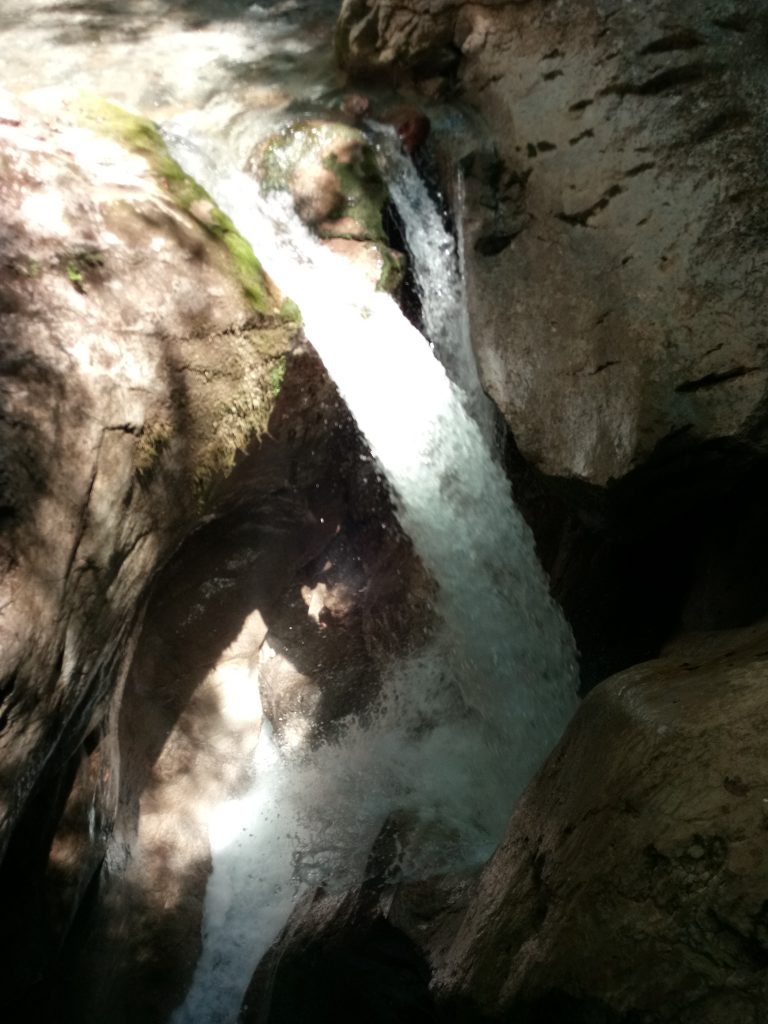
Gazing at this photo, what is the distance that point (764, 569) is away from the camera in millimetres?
3213

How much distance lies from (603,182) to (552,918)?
304cm

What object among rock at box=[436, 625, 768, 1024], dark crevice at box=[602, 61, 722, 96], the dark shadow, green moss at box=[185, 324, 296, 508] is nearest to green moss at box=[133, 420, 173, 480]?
green moss at box=[185, 324, 296, 508]

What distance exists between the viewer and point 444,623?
4824mm

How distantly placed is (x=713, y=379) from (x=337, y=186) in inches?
101

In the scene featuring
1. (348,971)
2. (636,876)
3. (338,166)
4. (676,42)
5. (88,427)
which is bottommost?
(348,971)

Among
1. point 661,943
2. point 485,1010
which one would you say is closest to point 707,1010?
point 661,943

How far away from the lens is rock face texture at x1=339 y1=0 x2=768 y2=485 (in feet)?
10.2

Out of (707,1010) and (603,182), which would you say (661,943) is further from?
(603,182)

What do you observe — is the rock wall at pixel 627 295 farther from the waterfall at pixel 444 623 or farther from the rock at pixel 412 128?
the rock at pixel 412 128

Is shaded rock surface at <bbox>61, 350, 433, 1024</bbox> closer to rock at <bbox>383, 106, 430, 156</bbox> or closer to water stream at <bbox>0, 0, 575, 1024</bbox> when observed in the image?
water stream at <bbox>0, 0, 575, 1024</bbox>

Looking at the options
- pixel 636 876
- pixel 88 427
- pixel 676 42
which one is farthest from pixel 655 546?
pixel 88 427

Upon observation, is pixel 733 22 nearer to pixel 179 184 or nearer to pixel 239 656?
pixel 179 184

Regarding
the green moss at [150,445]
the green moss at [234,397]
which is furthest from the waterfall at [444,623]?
the green moss at [150,445]

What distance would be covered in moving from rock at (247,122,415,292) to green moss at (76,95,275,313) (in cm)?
71
